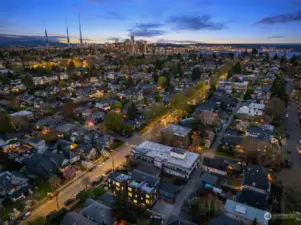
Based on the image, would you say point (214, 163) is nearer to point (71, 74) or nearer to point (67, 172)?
point (67, 172)

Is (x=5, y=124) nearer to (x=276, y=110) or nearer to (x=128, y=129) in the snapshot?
(x=128, y=129)

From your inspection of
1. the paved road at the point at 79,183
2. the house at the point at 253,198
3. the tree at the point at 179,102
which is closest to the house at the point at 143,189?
the paved road at the point at 79,183

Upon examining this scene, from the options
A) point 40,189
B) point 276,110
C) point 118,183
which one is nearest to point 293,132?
point 276,110

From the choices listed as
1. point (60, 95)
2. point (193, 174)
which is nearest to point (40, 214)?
point (193, 174)

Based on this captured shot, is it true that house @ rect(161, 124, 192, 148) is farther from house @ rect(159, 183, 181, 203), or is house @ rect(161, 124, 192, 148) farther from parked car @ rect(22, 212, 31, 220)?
parked car @ rect(22, 212, 31, 220)

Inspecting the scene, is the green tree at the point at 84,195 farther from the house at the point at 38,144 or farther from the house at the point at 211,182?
the house at the point at 38,144

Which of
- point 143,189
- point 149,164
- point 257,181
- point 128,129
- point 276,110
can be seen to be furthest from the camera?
point 276,110

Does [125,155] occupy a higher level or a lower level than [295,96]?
lower
